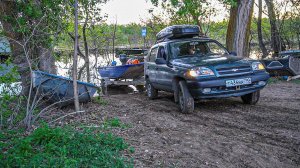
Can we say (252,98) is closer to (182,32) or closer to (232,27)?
(182,32)

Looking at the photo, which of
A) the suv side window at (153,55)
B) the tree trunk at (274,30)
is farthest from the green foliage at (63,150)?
the tree trunk at (274,30)

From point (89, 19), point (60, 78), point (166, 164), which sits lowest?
point (166, 164)

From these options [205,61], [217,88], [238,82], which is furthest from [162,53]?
[238,82]

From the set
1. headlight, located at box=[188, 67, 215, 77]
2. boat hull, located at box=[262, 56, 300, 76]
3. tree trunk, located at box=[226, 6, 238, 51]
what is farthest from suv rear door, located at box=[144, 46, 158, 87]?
boat hull, located at box=[262, 56, 300, 76]

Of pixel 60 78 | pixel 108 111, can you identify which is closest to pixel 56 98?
pixel 60 78

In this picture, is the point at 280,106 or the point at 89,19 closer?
the point at 280,106

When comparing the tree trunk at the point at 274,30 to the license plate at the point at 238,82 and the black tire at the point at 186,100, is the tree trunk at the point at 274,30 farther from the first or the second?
the black tire at the point at 186,100

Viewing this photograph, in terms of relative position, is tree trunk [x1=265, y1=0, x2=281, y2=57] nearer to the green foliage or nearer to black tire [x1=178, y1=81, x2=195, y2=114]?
black tire [x1=178, y1=81, x2=195, y2=114]

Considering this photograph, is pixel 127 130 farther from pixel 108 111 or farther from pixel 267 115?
pixel 267 115

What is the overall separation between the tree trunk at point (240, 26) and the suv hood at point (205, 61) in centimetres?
433

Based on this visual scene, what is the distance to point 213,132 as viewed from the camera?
590 centimetres

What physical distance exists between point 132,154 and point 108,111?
331 cm

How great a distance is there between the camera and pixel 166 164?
434 cm

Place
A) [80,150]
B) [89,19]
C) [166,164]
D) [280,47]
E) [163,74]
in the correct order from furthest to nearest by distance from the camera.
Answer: [280,47] < [89,19] < [163,74] < [80,150] < [166,164]
